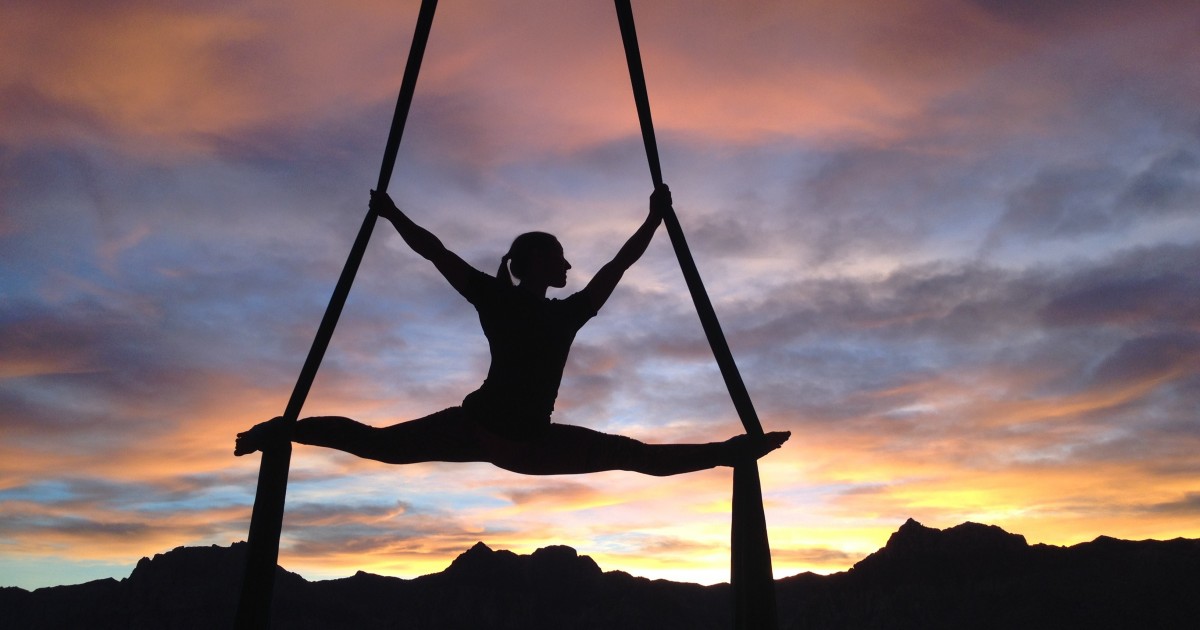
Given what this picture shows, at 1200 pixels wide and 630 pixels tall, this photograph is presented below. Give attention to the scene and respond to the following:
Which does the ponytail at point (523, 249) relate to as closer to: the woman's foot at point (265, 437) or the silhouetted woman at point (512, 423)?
the silhouetted woman at point (512, 423)

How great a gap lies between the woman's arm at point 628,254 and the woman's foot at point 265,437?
6.57ft

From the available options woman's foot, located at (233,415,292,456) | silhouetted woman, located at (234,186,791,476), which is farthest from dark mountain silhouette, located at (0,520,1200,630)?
A: woman's foot, located at (233,415,292,456)

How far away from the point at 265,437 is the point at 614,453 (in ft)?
6.91

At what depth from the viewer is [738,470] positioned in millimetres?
6066

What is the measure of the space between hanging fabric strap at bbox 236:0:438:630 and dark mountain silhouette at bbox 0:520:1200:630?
127 m

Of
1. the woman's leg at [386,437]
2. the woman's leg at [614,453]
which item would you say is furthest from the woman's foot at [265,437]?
the woman's leg at [614,453]

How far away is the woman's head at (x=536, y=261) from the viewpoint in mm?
6051

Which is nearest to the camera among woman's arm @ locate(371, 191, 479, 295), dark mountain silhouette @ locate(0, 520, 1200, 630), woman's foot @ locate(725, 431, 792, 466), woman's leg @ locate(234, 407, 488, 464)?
woman's leg @ locate(234, 407, 488, 464)

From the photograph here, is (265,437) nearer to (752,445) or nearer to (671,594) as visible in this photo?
(752,445)

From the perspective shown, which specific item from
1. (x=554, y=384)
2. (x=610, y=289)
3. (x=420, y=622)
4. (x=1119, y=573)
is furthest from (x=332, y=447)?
(x=420, y=622)

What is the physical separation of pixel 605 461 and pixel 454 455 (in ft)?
3.06

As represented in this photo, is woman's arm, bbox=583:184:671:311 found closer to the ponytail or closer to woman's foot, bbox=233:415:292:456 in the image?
the ponytail

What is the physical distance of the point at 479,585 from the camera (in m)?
187

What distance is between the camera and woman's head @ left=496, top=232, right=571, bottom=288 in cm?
605
